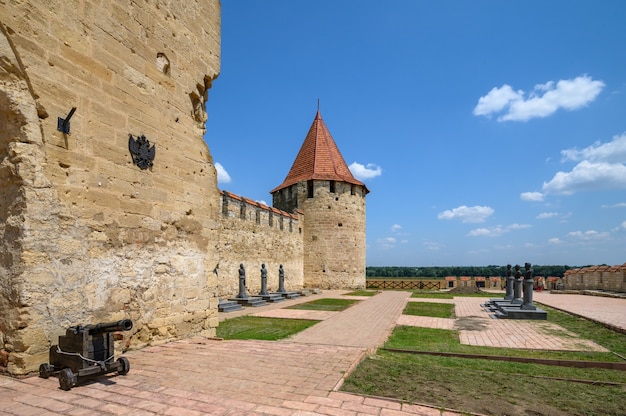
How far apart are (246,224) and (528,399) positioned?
1521 centimetres

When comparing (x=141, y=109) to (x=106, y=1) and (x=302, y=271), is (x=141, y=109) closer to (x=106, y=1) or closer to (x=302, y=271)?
(x=106, y=1)

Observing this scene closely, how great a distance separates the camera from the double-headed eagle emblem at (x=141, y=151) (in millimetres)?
5005

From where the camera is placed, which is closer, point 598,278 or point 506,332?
point 506,332

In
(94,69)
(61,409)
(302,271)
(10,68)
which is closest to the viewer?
(61,409)

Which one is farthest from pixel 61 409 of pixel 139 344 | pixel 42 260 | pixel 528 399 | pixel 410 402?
pixel 528 399

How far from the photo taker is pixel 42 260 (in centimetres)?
379

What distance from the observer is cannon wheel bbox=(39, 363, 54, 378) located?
3.62 metres

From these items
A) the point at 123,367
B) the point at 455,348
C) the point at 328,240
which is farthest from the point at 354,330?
the point at 328,240

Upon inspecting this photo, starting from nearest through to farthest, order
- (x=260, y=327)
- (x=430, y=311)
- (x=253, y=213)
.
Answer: (x=260, y=327) < (x=430, y=311) < (x=253, y=213)

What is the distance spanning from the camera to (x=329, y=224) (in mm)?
24953

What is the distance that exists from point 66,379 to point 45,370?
19.1 inches

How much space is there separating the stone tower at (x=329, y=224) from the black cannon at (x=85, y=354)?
69.5ft

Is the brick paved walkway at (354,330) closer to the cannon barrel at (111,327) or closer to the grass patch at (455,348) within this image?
the grass patch at (455,348)

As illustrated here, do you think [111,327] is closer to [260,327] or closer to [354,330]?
[260,327]
